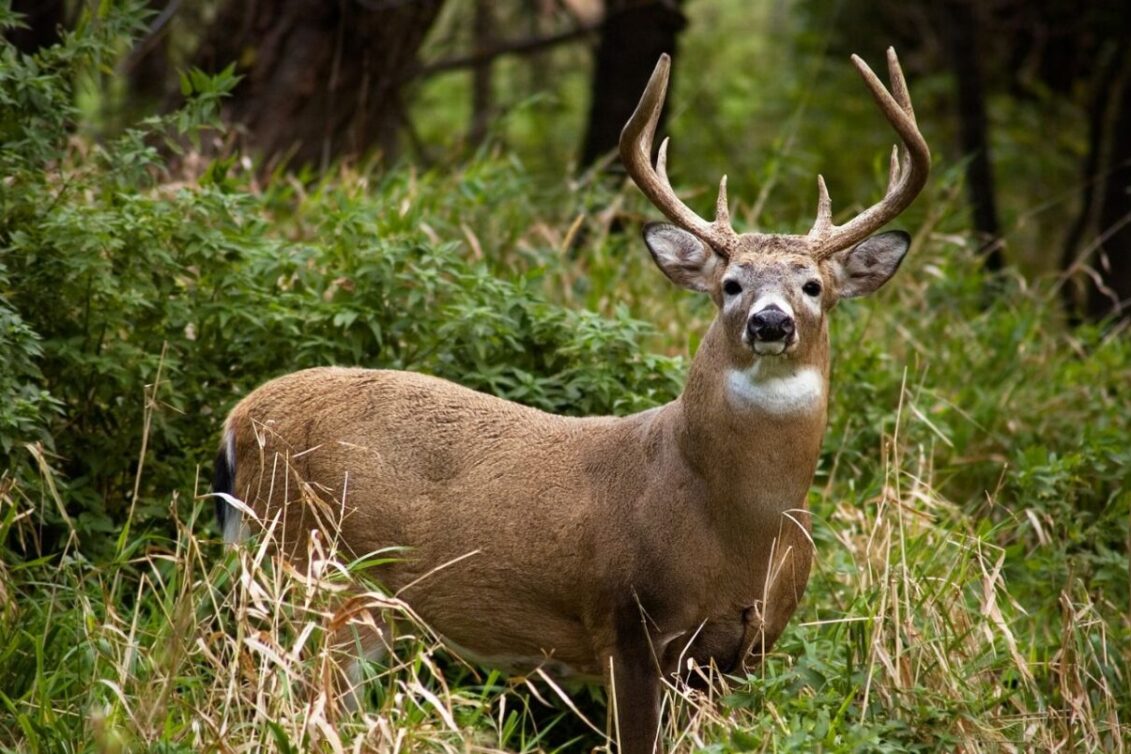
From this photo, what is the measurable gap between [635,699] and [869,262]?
1475 mm

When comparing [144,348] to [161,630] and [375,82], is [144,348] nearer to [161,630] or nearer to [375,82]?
[161,630]

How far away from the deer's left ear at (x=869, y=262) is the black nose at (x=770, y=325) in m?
0.56

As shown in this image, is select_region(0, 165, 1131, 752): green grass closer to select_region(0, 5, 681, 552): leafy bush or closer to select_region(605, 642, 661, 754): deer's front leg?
select_region(605, 642, 661, 754): deer's front leg

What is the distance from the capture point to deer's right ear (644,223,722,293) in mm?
4891

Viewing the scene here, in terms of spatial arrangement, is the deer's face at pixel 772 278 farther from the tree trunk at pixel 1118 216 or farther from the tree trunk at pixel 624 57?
the tree trunk at pixel 1118 216

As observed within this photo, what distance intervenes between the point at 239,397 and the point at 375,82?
3442 mm

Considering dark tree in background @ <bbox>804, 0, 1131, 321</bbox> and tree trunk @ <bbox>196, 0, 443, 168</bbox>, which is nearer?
tree trunk @ <bbox>196, 0, 443, 168</bbox>

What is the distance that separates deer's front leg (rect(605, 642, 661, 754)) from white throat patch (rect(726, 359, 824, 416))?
0.73 meters

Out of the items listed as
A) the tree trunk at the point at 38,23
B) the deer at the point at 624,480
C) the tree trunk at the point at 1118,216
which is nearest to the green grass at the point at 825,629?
the deer at the point at 624,480

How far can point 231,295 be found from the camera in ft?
18.1

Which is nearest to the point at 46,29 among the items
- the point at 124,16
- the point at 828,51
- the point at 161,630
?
the point at 124,16

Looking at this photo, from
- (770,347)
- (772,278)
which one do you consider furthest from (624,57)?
(770,347)

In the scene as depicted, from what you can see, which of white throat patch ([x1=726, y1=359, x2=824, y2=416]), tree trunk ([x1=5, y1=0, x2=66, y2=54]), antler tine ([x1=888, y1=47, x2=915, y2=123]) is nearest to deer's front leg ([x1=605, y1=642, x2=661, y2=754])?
white throat patch ([x1=726, y1=359, x2=824, y2=416])

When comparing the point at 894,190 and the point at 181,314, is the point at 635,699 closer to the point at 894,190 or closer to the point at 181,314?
the point at 894,190
